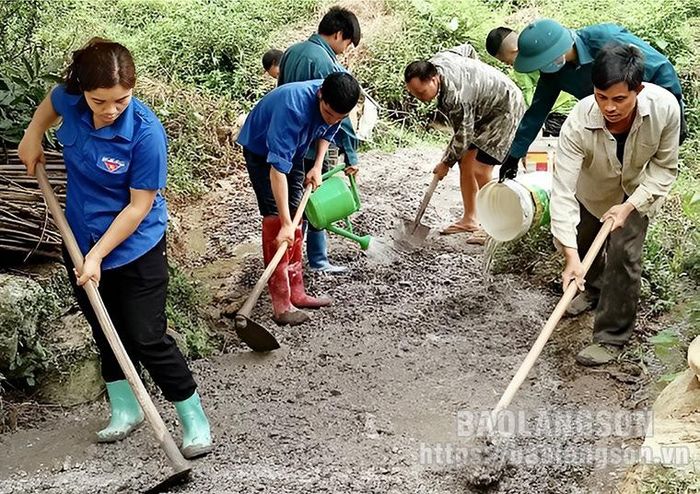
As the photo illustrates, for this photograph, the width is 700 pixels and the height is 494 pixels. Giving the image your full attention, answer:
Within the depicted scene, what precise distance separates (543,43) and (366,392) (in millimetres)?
1899

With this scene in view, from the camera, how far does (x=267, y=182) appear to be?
4.25m

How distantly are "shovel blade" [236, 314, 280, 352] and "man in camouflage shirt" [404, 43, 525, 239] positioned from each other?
1931 millimetres

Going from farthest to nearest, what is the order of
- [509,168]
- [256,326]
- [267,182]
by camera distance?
1. [509,168]
2. [267,182]
3. [256,326]

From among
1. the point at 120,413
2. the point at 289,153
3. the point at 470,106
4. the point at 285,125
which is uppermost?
the point at 285,125

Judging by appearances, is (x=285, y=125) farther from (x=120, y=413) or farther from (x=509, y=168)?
(x=120, y=413)

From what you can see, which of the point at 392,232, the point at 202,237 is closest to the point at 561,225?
the point at 392,232

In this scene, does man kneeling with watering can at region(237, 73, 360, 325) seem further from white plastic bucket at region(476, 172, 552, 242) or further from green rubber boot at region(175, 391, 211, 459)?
green rubber boot at region(175, 391, 211, 459)

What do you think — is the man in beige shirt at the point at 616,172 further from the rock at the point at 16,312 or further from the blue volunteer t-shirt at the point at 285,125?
the rock at the point at 16,312

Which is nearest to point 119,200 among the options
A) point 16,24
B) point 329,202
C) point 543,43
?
point 329,202

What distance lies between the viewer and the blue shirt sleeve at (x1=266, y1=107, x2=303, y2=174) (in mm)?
3914

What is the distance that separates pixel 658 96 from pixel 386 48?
6.47 metres

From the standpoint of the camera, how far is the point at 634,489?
8.02 feet

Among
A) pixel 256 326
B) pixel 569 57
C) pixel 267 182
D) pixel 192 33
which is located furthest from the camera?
pixel 192 33

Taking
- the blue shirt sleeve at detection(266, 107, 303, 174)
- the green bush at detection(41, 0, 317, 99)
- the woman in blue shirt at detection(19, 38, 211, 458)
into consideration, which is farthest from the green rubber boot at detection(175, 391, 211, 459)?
the green bush at detection(41, 0, 317, 99)
